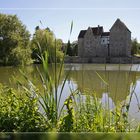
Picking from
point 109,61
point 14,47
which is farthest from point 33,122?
point 109,61

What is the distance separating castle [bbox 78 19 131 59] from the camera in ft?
211

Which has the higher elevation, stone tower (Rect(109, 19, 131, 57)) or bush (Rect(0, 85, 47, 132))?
stone tower (Rect(109, 19, 131, 57))

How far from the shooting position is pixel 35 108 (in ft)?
8.77

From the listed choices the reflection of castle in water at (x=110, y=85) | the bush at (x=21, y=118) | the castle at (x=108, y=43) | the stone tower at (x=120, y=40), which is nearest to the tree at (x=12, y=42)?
the reflection of castle in water at (x=110, y=85)

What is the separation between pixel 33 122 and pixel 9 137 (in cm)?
161

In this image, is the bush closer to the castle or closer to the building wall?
the castle

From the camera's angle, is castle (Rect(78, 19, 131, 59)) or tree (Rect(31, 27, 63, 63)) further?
castle (Rect(78, 19, 131, 59))

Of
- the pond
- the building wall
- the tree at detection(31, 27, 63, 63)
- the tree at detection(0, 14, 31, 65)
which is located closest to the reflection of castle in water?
the pond

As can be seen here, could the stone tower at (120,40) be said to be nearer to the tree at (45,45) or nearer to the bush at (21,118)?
the tree at (45,45)

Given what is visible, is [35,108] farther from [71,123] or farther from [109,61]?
[109,61]

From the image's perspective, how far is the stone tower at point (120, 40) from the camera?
2537 inches

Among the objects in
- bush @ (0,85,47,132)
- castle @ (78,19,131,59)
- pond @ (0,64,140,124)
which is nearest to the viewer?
bush @ (0,85,47,132)

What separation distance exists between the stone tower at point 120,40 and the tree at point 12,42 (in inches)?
1074

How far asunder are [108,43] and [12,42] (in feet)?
104
